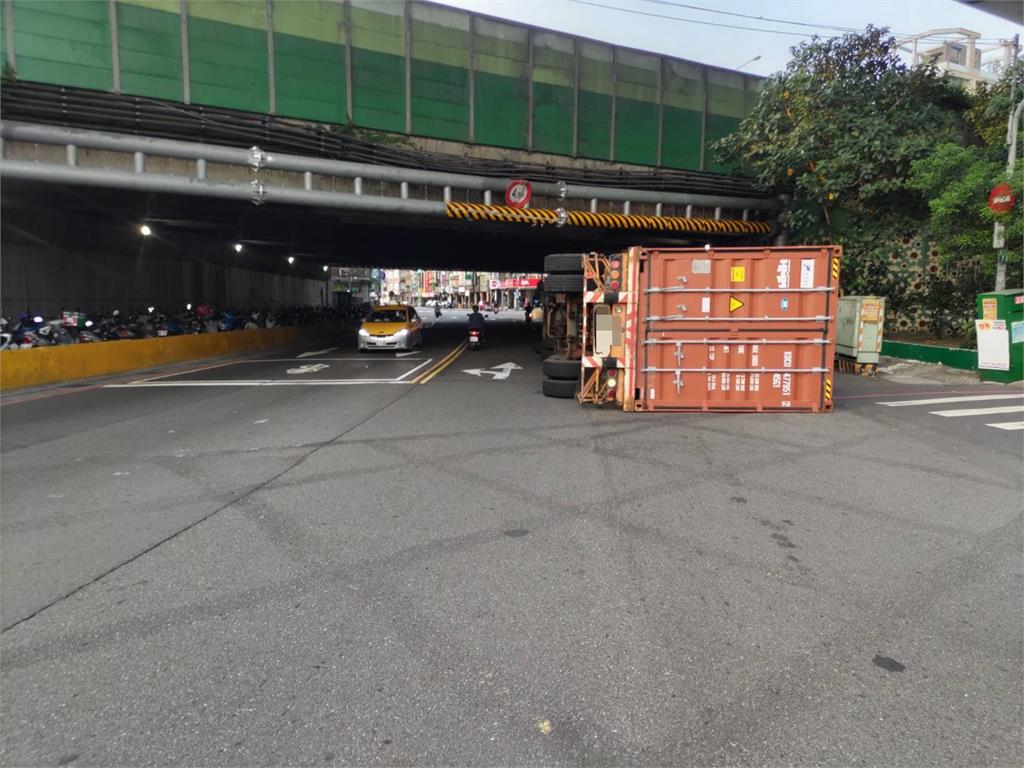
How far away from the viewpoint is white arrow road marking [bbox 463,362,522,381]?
50.6 ft

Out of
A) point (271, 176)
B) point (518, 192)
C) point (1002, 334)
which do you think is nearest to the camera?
point (1002, 334)

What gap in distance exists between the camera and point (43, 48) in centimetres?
1410

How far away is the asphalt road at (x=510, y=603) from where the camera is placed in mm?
2674

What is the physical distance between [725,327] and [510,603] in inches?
306

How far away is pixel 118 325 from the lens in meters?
16.8

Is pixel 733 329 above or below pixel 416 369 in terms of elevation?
above

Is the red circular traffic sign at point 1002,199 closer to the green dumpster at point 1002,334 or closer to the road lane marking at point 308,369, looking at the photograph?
the green dumpster at point 1002,334

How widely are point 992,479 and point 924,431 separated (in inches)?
97.7

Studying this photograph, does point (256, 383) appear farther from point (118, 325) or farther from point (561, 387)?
point (561, 387)

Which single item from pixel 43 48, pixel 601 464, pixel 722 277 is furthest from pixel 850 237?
pixel 43 48

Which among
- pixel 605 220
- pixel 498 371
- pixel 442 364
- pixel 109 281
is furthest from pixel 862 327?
pixel 109 281

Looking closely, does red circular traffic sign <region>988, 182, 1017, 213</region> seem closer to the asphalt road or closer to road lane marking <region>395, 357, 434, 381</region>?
the asphalt road

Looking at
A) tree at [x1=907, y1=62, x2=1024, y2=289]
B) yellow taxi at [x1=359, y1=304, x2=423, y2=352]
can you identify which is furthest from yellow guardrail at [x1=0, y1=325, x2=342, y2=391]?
tree at [x1=907, y1=62, x2=1024, y2=289]

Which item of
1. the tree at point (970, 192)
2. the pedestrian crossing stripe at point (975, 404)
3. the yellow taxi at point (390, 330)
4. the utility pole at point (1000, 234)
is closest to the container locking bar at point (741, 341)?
the pedestrian crossing stripe at point (975, 404)
